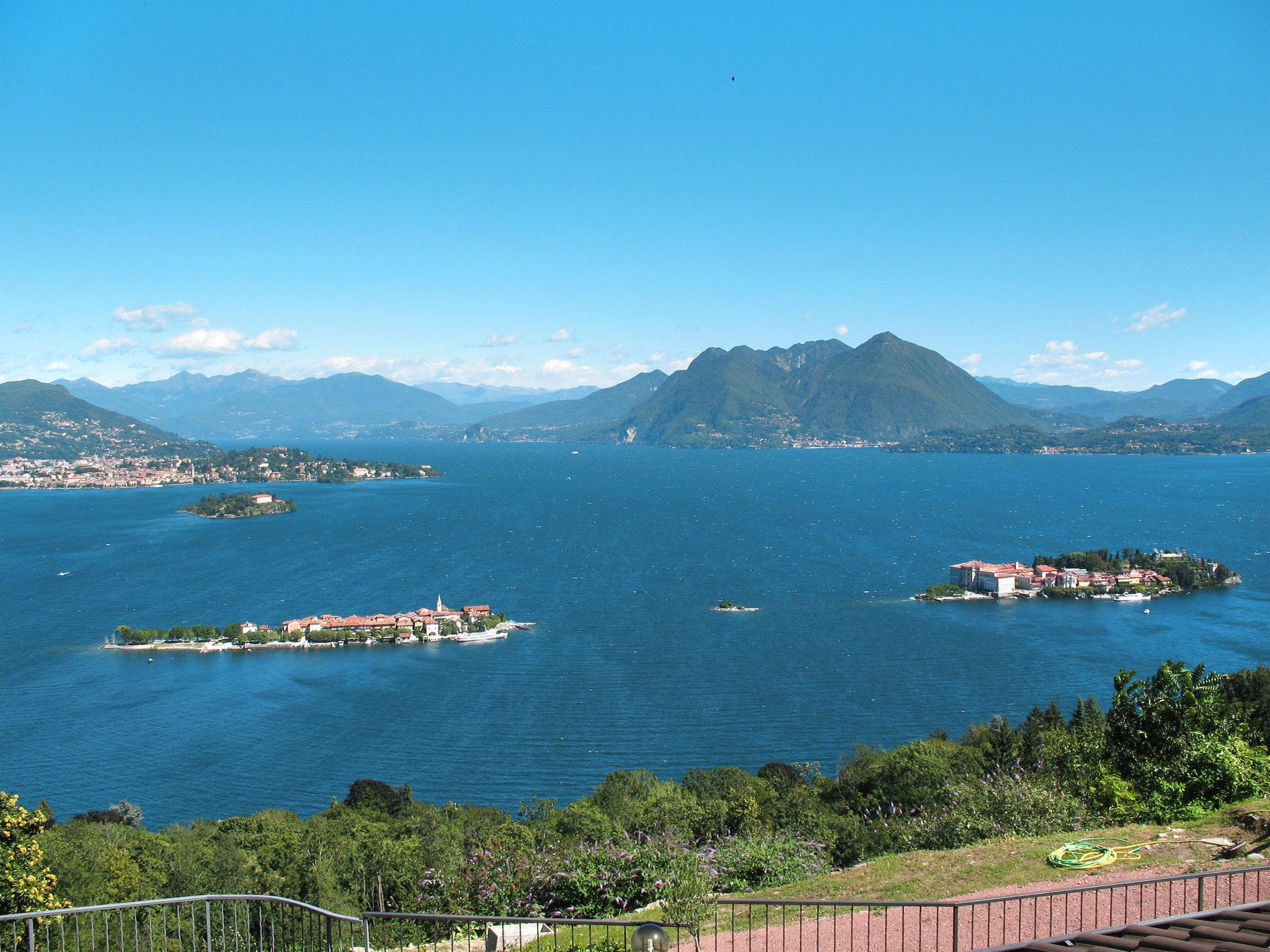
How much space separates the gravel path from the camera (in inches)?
180

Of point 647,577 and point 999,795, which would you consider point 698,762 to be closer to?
point 999,795

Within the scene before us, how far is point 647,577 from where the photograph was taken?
35656 millimetres

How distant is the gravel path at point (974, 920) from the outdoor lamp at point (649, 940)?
5.02 ft

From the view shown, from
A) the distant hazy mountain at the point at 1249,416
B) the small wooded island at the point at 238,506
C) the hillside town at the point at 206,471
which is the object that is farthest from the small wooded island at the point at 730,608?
the distant hazy mountain at the point at 1249,416

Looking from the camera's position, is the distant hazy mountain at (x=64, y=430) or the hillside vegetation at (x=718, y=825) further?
the distant hazy mountain at (x=64, y=430)

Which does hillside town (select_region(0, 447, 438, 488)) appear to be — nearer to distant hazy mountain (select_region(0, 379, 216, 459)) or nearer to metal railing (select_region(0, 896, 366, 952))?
distant hazy mountain (select_region(0, 379, 216, 459))

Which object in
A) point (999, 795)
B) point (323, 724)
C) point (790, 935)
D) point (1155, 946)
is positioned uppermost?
point (1155, 946)

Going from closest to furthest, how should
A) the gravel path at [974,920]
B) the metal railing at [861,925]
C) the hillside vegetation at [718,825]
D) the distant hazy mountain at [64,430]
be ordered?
the metal railing at [861,925] → the gravel path at [974,920] → the hillside vegetation at [718,825] → the distant hazy mountain at [64,430]

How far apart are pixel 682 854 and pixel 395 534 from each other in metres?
45.6

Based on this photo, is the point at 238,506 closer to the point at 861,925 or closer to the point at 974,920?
the point at 861,925

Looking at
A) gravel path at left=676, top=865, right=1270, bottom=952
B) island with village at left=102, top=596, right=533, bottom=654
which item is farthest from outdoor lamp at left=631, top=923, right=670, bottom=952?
island with village at left=102, top=596, right=533, bottom=654

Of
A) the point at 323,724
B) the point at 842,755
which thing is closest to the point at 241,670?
the point at 323,724

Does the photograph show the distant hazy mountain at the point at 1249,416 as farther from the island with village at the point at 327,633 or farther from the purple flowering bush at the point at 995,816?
the purple flowering bush at the point at 995,816

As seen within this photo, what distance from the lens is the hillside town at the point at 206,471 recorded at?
279 feet
